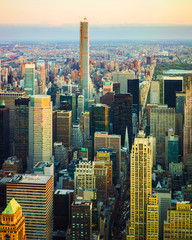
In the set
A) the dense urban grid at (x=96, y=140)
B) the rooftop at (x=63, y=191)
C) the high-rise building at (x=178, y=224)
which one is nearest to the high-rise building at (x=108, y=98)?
the dense urban grid at (x=96, y=140)

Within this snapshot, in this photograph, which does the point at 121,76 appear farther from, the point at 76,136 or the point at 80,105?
the point at 76,136

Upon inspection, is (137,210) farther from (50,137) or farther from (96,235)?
(50,137)

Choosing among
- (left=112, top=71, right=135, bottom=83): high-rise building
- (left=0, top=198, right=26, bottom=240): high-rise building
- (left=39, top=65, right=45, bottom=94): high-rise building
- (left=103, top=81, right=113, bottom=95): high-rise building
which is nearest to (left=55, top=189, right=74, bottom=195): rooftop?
(left=0, top=198, right=26, bottom=240): high-rise building

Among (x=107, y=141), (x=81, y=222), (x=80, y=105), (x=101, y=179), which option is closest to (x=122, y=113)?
(x=80, y=105)

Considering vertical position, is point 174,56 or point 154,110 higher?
point 174,56

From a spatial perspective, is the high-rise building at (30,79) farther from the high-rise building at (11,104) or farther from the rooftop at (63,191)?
the rooftop at (63,191)

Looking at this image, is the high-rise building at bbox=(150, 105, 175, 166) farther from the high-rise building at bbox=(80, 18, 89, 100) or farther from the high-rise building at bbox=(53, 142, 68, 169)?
the high-rise building at bbox=(80, 18, 89, 100)

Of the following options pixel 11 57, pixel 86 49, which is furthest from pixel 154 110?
pixel 11 57

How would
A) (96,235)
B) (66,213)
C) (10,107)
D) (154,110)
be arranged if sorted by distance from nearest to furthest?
1. (96,235)
2. (66,213)
3. (10,107)
4. (154,110)
